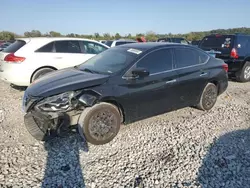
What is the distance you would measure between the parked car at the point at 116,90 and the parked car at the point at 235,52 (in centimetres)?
333

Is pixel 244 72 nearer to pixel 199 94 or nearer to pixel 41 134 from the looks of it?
pixel 199 94

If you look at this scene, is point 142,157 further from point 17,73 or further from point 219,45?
point 219,45

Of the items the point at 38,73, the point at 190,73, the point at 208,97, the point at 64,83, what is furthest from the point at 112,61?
the point at 38,73

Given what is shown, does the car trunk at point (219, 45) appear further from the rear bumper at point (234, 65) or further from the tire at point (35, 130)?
the tire at point (35, 130)

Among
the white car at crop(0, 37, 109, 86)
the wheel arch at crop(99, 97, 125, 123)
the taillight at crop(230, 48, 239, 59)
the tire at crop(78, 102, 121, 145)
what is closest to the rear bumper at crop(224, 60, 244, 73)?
the taillight at crop(230, 48, 239, 59)

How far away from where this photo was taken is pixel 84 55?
23.9ft

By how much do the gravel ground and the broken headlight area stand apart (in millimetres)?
646

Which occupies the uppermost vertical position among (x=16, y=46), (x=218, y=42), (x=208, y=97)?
(x=218, y=42)

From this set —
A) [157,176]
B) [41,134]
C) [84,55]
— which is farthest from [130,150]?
[84,55]

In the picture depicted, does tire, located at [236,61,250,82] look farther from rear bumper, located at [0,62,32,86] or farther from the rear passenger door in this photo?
rear bumper, located at [0,62,32,86]

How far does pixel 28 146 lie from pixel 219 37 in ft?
24.8

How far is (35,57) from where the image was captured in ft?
20.9

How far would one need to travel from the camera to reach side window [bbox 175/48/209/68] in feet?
15.4

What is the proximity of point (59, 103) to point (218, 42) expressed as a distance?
22.9ft
